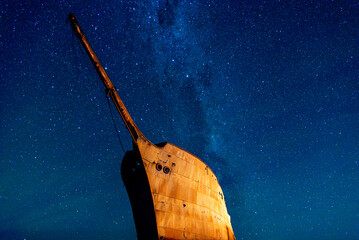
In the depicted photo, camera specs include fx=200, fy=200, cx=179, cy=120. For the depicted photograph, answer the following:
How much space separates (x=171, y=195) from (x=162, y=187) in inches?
16.3

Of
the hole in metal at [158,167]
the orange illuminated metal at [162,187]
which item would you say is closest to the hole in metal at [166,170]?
the orange illuminated metal at [162,187]

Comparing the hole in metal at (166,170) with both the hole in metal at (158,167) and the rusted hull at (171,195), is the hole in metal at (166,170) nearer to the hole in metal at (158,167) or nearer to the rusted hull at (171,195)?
the rusted hull at (171,195)

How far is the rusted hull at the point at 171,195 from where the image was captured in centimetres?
562

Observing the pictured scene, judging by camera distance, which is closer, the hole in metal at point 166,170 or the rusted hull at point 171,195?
the rusted hull at point 171,195

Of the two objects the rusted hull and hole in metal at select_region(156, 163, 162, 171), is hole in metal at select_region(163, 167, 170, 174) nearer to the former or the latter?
the rusted hull

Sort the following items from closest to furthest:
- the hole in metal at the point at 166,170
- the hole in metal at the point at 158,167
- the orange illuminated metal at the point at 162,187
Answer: the orange illuminated metal at the point at 162,187 < the hole in metal at the point at 158,167 < the hole in metal at the point at 166,170

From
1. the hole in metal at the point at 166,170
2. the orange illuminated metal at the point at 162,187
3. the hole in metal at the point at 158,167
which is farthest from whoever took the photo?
the hole in metal at the point at 166,170

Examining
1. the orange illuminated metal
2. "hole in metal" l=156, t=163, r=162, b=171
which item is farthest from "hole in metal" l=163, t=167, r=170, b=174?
"hole in metal" l=156, t=163, r=162, b=171

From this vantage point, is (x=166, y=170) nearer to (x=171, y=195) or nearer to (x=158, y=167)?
(x=158, y=167)

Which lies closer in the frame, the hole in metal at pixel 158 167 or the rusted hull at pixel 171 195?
the rusted hull at pixel 171 195

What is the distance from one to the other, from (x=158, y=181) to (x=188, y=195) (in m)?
1.32

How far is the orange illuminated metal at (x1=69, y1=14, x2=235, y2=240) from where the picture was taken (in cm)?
555

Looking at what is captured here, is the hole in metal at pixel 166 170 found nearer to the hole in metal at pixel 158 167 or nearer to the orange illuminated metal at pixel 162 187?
the orange illuminated metal at pixel 162 187

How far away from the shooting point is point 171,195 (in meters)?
6.02
